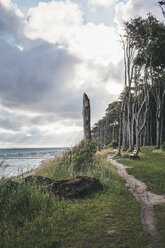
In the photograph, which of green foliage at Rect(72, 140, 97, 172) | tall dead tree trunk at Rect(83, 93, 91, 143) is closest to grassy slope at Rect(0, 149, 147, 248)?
green foliage at Rect(72, 140, 97, 172)

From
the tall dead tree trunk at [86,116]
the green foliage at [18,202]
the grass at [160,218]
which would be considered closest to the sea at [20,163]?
the green foliage at [18,202]

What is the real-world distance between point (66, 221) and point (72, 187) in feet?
7.42

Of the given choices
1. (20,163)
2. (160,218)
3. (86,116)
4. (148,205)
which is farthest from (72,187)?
(20,163)

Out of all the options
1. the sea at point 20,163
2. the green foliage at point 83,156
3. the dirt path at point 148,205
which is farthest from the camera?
the green foliage at point 83,156

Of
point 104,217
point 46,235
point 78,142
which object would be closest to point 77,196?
point 104,217

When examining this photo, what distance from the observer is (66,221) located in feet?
17.0

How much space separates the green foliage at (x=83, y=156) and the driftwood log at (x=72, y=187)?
132 inches

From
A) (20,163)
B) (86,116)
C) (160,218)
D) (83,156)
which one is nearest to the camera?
(160,218)

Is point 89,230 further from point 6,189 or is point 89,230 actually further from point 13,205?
point 6,189

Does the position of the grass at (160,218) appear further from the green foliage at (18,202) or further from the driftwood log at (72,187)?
the green foliage at (18,202)

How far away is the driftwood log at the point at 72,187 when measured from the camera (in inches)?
283

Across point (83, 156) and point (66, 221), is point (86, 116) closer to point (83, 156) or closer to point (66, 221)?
point (83, 156)

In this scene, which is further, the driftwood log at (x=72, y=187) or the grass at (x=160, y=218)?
the driftwood log at (x=72, y=187)

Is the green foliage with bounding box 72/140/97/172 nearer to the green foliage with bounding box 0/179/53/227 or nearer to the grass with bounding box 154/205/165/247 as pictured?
the green foliage with bounding box 0/179/53/227
